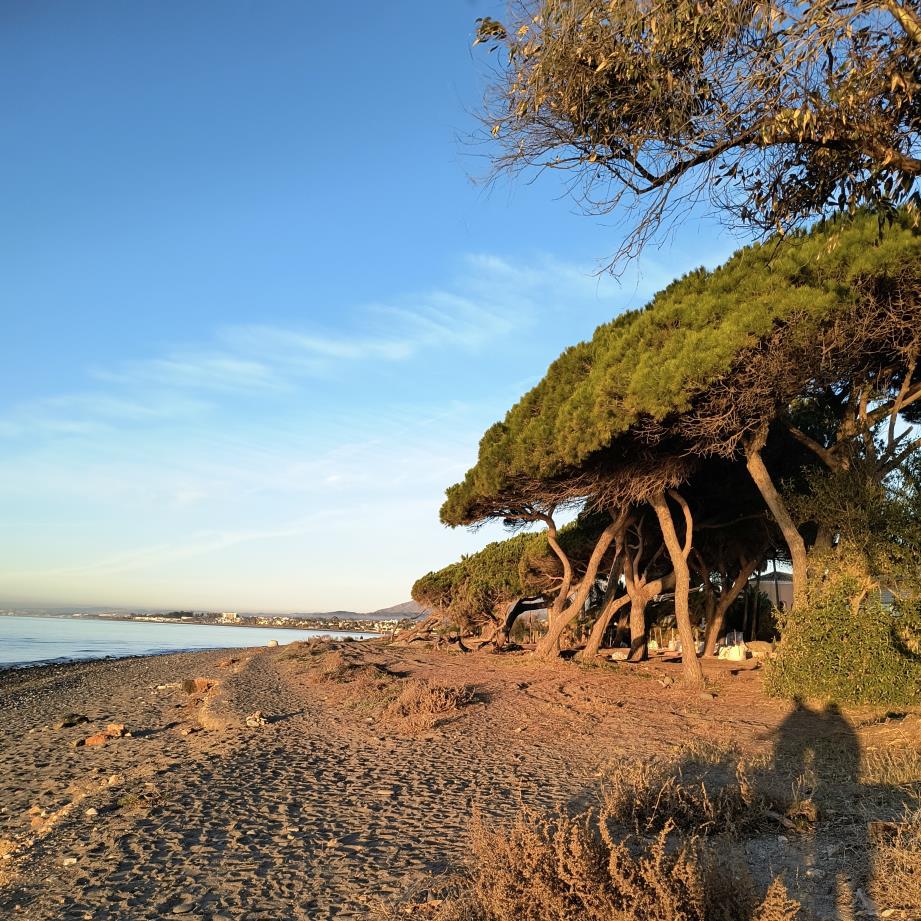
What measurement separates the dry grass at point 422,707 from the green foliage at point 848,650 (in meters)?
4.74

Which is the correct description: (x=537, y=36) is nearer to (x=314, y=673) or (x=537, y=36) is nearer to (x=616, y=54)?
(x=616, y=54)

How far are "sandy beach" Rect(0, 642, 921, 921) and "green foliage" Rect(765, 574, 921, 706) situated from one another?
366 millimetres

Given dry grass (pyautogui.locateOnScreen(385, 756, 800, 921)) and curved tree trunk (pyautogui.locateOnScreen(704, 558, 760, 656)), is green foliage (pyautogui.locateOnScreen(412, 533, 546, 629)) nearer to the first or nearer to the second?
curved tree trunk (pyautogui.locateOnScreen(704, 558, 760, 656))

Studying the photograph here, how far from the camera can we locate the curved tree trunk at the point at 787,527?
419 inches

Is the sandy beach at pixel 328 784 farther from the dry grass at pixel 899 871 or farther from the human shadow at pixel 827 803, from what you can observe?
the dry grass at pixel 899 871

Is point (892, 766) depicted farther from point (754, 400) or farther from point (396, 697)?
point (396, 697)

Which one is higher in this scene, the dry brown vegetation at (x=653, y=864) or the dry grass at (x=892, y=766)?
the dry brown vegetation at (x=653, y=864)

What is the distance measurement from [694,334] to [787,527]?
3347 mm

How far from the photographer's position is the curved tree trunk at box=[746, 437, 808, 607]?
34.9 ft

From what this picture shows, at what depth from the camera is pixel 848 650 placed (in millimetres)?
9586

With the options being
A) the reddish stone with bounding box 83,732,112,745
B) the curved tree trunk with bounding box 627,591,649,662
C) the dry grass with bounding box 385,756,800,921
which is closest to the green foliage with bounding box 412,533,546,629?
the curved tree trunk with bounding box 627,591,649,662

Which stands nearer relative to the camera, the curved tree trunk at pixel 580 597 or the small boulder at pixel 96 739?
the small boulder at pixel 96 739

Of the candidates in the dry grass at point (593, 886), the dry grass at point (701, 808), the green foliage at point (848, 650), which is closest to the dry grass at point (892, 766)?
the dry grass at point (701, 808)

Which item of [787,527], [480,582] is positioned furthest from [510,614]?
[787,527]
